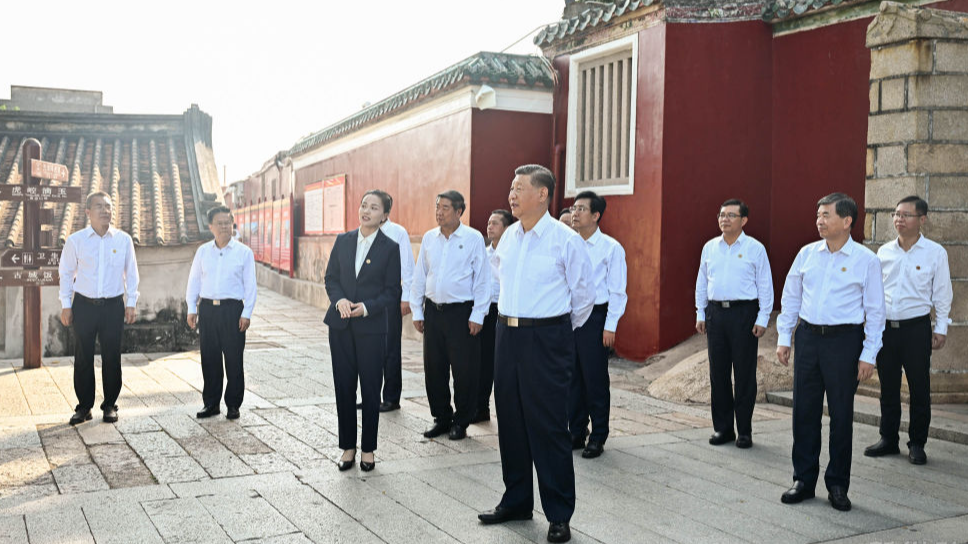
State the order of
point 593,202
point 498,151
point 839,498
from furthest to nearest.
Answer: point 498,151, point 593,202, point 839,498

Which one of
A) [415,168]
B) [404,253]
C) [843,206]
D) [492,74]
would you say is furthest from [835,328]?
[415,168]

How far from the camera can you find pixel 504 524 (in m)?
4.14

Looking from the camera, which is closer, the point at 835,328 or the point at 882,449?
the point at 835,328

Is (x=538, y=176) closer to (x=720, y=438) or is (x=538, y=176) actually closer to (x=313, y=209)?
(x=720, y=438)

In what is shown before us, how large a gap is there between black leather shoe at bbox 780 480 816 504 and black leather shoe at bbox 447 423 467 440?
7.43 ft

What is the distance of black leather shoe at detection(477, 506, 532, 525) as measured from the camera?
13.5 ft

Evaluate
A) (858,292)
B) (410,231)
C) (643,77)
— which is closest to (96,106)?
(410,231)

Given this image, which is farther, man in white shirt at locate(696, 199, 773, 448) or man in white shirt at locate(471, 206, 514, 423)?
man in white shirt at locate(471, 206, 514, 423)

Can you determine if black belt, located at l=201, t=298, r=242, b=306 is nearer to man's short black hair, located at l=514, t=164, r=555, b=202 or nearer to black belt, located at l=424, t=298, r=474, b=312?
black belt, located at l=424, t=298, r=474, b=312

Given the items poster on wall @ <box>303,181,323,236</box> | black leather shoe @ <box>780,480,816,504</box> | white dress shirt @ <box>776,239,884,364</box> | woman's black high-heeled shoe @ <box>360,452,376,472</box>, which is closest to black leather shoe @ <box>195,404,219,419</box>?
woman's black high-heeled shoe @ <box>360,452,376,472</box>

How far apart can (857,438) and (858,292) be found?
Result: 2.13m

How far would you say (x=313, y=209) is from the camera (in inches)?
729

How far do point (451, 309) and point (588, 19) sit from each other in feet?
18.6

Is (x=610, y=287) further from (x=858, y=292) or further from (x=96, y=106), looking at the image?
(x=96, y=106)
